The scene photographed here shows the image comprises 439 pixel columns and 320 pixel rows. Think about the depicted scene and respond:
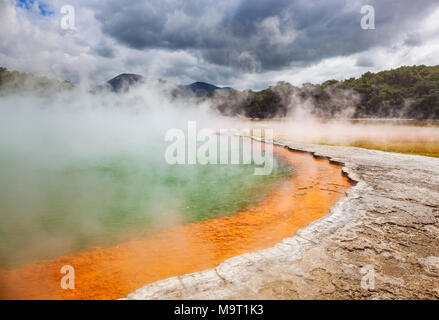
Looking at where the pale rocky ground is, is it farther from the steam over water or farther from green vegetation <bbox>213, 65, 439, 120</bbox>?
green vegetation <bbox>213, 65, 439, 120</bbox>

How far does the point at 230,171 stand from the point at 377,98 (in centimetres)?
3374

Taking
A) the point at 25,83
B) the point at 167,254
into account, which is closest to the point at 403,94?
the point at 167,254

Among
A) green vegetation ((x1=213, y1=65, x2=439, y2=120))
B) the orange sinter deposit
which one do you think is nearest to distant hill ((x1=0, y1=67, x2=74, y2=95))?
green vegetation ((x1=213, y1=65, x2=439, y2=120))

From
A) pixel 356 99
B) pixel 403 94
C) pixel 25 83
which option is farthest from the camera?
pixel 356 99

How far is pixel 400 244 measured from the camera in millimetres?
2643

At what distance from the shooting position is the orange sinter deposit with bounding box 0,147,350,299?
231cm

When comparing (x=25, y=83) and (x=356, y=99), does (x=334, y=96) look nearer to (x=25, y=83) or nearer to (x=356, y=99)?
(x=356, y=99)

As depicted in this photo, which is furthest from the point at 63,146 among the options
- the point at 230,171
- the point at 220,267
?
the point at 220,267

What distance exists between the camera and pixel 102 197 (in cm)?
477

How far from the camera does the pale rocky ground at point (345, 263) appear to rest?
1922mm

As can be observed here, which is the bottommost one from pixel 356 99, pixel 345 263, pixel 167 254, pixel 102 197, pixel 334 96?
pixel 167 254

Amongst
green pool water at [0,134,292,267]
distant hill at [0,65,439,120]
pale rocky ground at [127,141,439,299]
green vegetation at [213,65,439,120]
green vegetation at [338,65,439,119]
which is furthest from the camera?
green vegetation at [213,65,439,120]

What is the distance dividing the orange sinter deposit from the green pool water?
9.6 inches

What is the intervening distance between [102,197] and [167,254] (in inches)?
98.5
